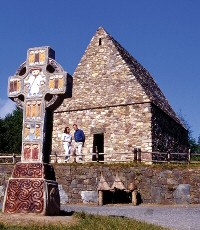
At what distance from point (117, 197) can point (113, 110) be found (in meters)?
6.19

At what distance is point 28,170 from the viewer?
7758 millimetres

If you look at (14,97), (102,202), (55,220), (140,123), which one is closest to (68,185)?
(102,202)

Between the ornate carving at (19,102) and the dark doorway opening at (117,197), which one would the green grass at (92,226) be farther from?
the dark doorway opening at (117,197)

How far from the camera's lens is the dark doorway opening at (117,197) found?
48.5ft

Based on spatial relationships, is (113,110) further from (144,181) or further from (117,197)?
(117,197)

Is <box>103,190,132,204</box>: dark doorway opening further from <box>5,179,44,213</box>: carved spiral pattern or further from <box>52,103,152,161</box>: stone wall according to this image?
<box>5,179,44,213</box>: carved spiral pattern

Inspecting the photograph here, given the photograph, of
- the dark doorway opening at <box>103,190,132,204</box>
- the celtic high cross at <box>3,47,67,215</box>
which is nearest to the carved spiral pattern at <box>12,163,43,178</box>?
the celtic high cross at <box>3,47,67,215</box>

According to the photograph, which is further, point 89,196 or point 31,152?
point 89,196

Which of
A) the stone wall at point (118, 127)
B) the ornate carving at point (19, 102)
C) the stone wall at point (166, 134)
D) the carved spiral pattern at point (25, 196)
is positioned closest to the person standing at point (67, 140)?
the stone wall at point (118, 127)

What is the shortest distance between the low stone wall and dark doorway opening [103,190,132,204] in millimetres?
330

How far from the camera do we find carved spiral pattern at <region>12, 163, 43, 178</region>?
7.67 m

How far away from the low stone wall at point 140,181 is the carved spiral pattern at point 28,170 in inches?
299

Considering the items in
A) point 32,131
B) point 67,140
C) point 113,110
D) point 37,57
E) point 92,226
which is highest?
point 113,110

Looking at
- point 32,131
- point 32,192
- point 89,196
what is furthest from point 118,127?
point 32,192
